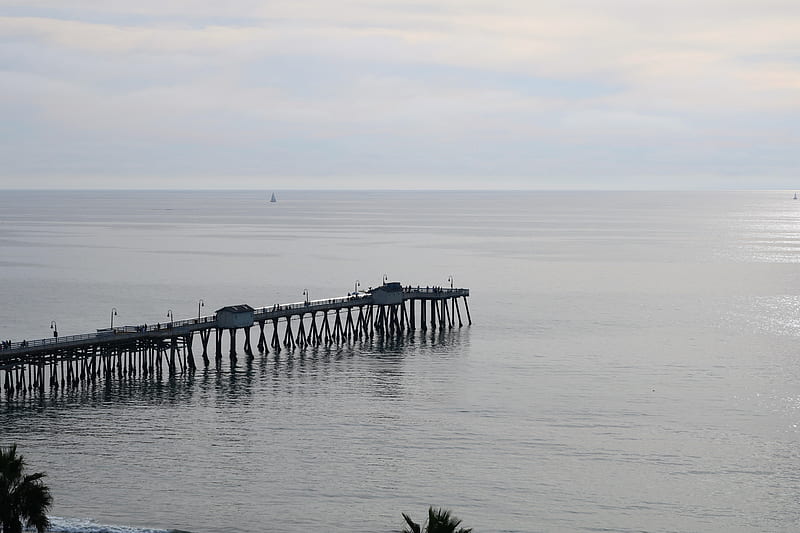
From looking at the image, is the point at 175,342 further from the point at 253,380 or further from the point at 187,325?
the point at 253,380

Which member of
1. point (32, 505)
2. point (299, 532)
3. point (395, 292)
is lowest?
point (299, 532)

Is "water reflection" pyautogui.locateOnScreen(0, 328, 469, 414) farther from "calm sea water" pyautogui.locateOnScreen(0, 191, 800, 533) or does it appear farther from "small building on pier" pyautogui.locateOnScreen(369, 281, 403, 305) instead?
"small building on pier" pyautogui.locateOnScreen(369, 281, 403, 305)

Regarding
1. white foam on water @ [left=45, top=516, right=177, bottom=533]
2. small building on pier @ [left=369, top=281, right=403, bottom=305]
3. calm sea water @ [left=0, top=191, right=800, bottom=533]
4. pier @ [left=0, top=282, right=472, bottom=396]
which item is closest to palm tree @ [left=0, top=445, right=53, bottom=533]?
white foam on water @ [left=45, top=516, right=177, bottom=533]

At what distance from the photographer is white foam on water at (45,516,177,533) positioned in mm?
45031

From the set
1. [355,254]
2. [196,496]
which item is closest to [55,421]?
[196,496]

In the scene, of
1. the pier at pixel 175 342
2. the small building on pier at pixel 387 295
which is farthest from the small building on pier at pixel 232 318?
the small building on pier at pixel 387 295

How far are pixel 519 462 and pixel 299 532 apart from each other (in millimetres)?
13659

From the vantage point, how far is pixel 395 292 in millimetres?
102062

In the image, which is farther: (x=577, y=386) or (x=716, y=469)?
(x=577, y=386)

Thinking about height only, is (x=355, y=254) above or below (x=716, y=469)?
above

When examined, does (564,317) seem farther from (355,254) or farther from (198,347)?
(355,254)

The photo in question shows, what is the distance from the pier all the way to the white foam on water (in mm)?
24347

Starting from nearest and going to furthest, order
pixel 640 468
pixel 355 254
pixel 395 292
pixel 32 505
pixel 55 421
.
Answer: pixel 32 505, pixel 640 468, pixel 55 421, pixel 395 292, pixel 355 254

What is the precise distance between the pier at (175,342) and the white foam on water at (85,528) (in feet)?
79.9
